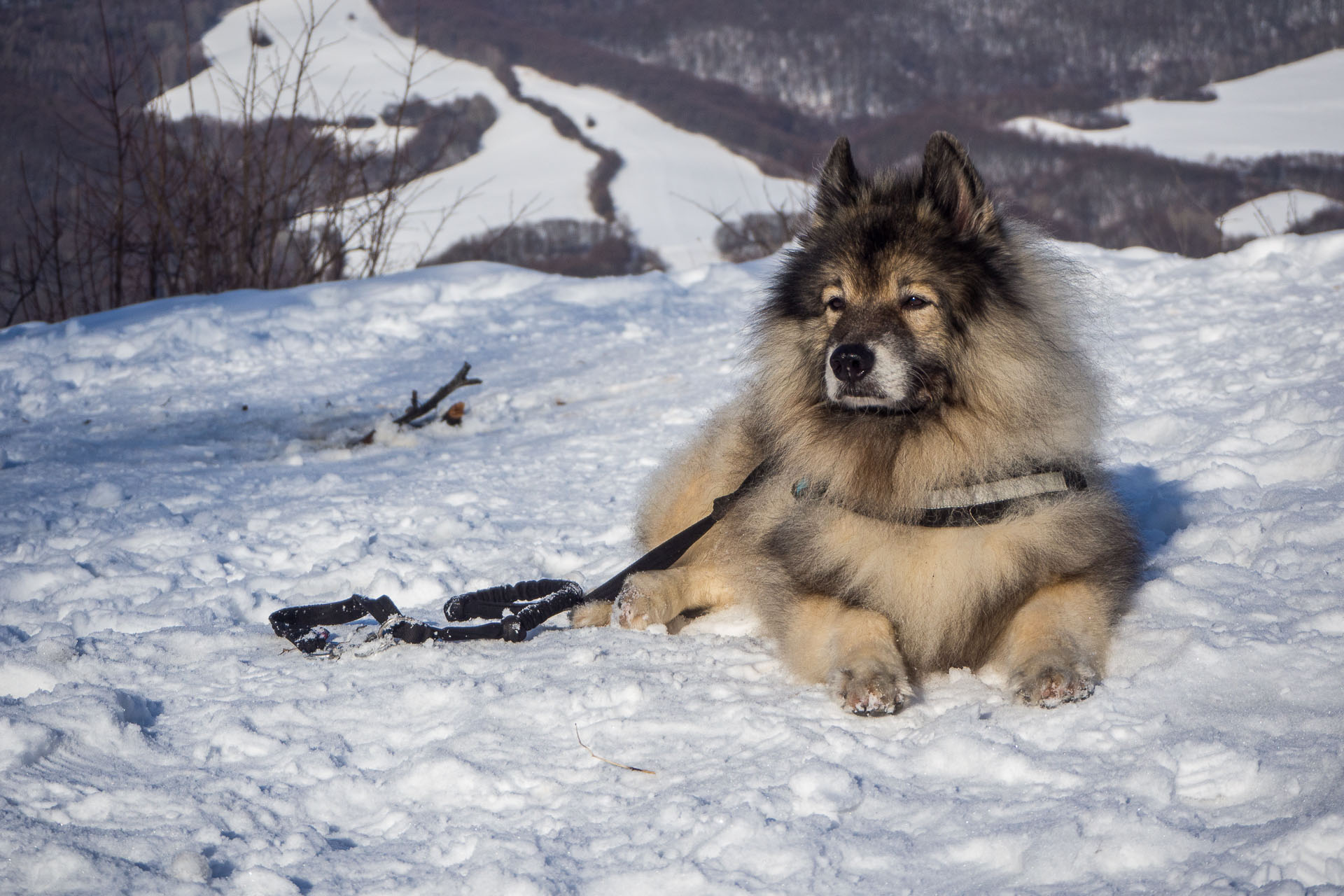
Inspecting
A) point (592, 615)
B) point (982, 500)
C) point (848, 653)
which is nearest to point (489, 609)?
point (592, 615)

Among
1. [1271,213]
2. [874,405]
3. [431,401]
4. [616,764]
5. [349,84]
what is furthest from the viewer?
[349,84]

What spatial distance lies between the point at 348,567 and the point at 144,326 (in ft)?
16.9

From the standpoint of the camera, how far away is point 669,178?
882 inches

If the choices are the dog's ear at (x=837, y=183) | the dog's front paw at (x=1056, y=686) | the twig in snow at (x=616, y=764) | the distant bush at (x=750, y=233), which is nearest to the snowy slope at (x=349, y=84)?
the distant bush at (x=750, y=233)

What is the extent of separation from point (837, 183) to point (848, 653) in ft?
5.16

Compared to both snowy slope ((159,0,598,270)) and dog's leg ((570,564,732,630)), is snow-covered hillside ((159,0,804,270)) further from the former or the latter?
dog's leg ((570,564,732,630))

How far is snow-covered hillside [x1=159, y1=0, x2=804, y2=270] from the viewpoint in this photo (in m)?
10.7

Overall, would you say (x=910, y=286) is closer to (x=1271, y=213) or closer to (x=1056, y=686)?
(x=1056, y=686)

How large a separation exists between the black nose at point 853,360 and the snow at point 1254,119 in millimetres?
11898

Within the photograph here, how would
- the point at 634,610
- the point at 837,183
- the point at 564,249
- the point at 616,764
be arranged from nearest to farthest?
the point at 616,764 → the point at 837,183 → the point at 634,610 → the point at 564,249

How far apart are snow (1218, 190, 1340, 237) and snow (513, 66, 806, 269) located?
5.43 meters

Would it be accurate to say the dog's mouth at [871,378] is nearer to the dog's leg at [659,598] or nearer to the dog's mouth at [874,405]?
the dog's mouth at [874,405]

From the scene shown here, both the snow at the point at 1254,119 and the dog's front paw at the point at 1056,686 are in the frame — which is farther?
the snow at the point at 1254,119

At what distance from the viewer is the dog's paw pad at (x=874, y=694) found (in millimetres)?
2277
